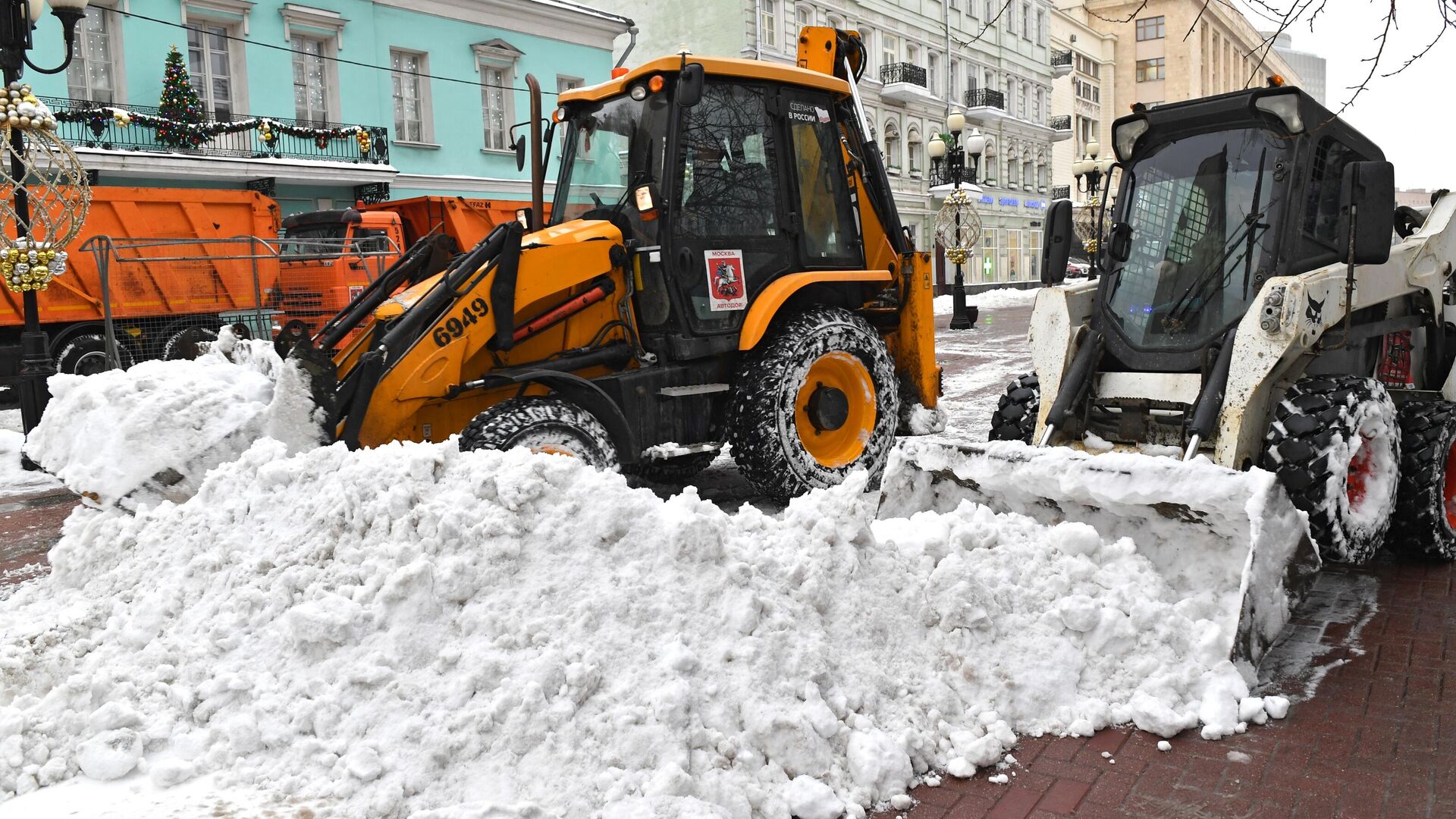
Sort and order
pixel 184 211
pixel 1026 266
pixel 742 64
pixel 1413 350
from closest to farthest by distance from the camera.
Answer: pixel 1413 350, pixel 742 64, pixel 184 211, pixel 1026 266

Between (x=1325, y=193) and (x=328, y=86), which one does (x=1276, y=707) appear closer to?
(x=1325, y=193)

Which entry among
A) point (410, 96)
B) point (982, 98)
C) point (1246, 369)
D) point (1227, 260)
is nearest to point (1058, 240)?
point (1227, 260)

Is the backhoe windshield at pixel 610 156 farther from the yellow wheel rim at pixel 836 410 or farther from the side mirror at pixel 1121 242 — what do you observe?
the side mirror at pixel 1121 242

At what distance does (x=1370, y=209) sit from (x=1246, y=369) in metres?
0.90

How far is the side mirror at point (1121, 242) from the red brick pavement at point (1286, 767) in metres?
2.44

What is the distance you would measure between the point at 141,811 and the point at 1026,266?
1943 inches

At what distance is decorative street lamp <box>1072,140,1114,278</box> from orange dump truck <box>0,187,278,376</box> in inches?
370

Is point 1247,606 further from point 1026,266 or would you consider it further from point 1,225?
point 1026,266

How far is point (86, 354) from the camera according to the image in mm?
12961

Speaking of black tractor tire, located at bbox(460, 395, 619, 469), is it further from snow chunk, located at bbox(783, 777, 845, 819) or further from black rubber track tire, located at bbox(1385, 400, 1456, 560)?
black rubber track tire, located at bbox(1385, 400, 1456, 560)

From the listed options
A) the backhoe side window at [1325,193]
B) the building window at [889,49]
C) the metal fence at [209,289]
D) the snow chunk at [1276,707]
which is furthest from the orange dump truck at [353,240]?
the building window at [889,49]

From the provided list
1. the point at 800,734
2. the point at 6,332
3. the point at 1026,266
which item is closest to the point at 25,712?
the point at 800,734

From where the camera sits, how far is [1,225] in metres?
9.34

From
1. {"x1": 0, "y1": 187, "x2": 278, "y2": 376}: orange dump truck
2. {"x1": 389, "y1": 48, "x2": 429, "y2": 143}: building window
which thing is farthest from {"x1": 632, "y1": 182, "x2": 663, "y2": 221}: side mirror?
{"x1": 389, "y1": 48, "x2": 429, "y2": 143}: building window
